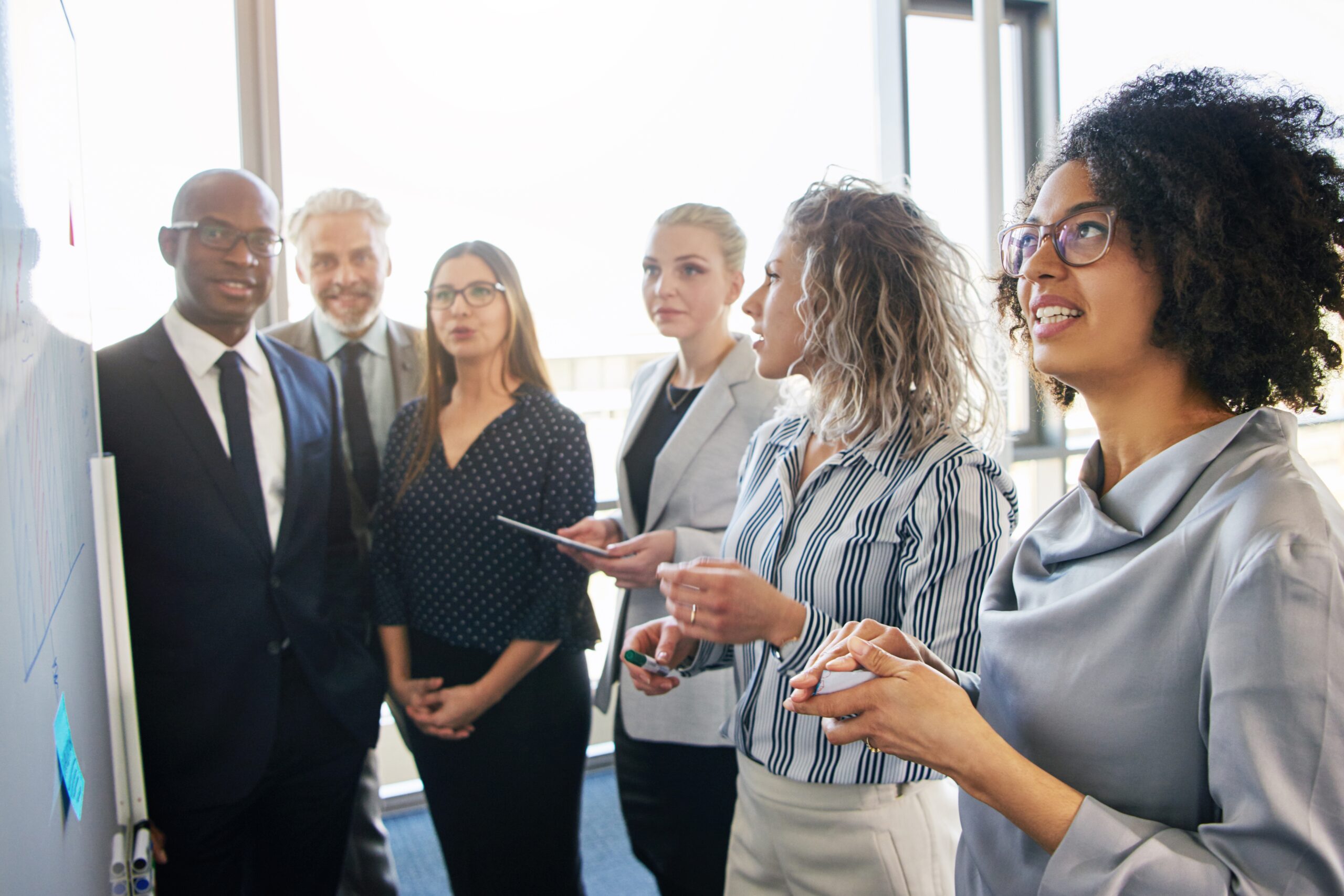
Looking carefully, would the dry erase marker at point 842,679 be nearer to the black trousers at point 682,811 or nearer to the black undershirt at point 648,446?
the black trousers at point 682,811

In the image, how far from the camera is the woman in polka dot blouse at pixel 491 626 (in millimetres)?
2074

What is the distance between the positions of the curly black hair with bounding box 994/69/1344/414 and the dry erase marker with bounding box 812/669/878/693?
473mm

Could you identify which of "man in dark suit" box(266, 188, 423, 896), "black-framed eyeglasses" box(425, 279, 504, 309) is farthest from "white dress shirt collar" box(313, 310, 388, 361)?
"black-framed eyeglasses" box(425, 279, 504, 309)

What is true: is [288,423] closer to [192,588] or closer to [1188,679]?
[192,588]

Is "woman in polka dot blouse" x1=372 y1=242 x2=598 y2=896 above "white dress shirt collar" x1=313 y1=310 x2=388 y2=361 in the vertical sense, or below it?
below

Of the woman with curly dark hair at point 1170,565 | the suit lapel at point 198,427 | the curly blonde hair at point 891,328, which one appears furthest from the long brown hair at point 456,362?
the woman with curly dark hair at point 1170,565

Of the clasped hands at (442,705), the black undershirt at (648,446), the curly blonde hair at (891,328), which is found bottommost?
the clasped hands at (442,705)

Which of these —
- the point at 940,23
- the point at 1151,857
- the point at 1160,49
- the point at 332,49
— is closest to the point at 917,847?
the point at 1151,857

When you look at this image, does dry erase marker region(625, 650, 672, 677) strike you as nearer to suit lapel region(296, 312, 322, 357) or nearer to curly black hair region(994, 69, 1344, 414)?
curly black hair region(994, 69, 1344, 414)

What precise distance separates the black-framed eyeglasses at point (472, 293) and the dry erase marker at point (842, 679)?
4.95ft

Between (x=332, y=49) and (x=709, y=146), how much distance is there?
1.45m

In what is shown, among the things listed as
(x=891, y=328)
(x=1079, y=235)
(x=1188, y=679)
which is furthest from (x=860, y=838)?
(x=1079, y=235)

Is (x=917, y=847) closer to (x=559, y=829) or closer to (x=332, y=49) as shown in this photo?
(x=559, y=829)

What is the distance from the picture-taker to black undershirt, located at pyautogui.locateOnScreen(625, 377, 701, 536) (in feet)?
7.65
